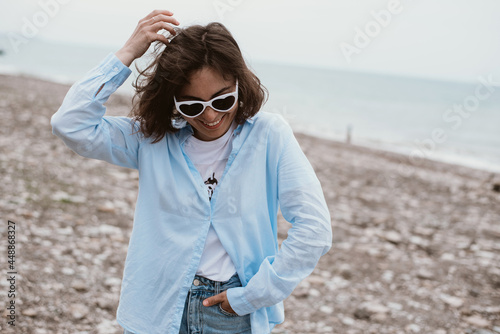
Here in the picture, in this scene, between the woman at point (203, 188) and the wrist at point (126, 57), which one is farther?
the wrist at point (126, 57)

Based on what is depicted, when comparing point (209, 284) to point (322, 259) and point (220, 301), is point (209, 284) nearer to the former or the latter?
point (220, 301)

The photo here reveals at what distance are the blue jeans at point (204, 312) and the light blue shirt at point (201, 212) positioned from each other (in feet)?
0.17

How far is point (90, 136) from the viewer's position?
218 cm

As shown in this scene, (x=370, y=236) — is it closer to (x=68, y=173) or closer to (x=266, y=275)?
(x=68, y=173)

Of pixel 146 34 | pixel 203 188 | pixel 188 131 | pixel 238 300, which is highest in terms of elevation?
pixel 146 34

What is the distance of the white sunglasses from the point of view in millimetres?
2152

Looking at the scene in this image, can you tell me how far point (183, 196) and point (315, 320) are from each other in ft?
11.1

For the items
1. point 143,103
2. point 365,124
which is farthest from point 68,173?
point 365,124

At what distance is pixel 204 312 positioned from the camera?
7.22 ft

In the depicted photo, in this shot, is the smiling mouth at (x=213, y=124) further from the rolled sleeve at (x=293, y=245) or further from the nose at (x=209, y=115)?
the rolled sleeve at (x=293, y=245)

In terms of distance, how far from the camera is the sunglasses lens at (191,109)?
2156 millimetres

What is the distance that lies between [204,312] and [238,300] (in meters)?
0.19

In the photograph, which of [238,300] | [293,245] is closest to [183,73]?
[293,245]

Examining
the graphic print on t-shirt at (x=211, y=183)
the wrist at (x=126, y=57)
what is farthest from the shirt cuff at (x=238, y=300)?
the wrist at (x=126, y=57)
